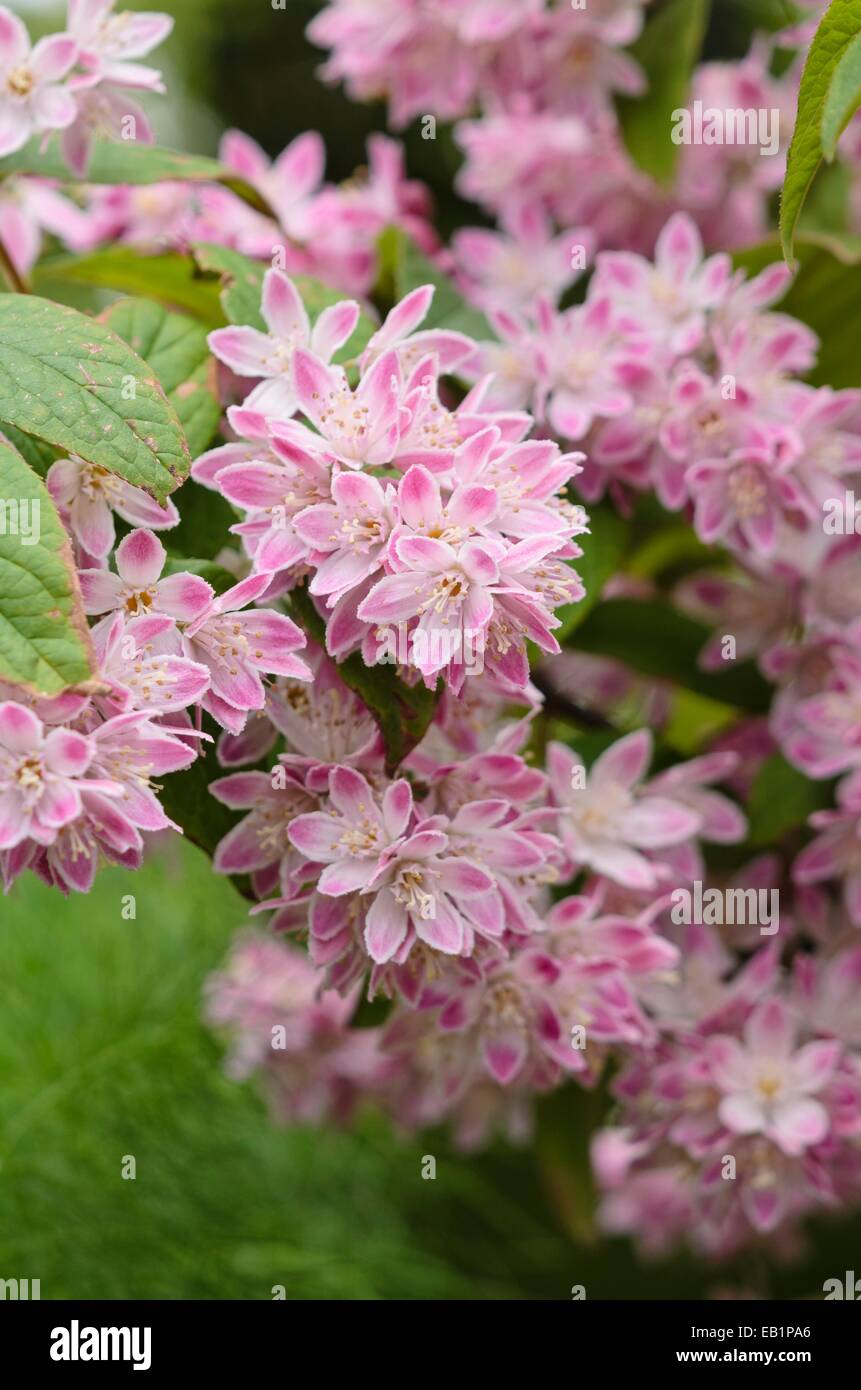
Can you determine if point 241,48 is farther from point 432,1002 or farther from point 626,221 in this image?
point 432,1002

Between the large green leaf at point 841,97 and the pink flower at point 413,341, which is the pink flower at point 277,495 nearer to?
the pink flower at point 413,341

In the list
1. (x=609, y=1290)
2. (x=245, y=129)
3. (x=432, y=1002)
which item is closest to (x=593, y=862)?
(x=432, y=1002)

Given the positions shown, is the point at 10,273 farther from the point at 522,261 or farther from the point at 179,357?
the point at 522,261

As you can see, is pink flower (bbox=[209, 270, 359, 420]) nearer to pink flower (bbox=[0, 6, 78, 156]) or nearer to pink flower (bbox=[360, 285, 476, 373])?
pink flower (bbox=[360, 285, 476, 373])

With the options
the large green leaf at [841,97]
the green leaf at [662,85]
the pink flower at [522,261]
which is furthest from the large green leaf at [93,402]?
the green leaf at [662,85]

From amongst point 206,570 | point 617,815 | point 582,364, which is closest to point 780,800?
point 617,815

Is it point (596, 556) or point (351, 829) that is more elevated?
point (596, 556)
